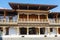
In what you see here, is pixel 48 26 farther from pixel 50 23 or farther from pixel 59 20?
pixel 59 20

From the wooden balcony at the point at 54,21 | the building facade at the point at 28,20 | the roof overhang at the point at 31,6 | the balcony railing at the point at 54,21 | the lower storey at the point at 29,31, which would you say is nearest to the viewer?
the roof overhang at the point at 31,6

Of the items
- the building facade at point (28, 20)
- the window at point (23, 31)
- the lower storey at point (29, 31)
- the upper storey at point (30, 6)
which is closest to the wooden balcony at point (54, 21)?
the building facade at point (28, 20)

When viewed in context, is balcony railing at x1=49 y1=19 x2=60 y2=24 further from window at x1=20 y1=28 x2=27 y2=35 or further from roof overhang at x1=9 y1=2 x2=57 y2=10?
window at x1=20 y1=28 x2=27 y2=35

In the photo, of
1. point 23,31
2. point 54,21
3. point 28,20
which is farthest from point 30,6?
point 54,21

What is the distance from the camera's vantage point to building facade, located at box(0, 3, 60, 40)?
1232 inches

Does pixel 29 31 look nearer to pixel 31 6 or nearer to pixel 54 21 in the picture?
pixel 31 6

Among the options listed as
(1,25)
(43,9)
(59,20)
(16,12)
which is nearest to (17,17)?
(16,12)

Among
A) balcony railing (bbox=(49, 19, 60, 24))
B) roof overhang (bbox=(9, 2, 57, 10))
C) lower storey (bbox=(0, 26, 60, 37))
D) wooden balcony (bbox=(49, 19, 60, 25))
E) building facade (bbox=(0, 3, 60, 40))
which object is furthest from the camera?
balcony railing (bbox=(49, 19, 60, 24))

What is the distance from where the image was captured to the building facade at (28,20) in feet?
103

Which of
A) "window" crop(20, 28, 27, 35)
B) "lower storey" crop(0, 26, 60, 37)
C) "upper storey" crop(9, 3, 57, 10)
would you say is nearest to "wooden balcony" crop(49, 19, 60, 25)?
"lower storey" crop(0, 26, 60, 37)

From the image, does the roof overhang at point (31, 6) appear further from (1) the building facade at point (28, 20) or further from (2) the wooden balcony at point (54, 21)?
(2) the wooden balcony at point (54, 21)

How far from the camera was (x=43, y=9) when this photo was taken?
34594mm

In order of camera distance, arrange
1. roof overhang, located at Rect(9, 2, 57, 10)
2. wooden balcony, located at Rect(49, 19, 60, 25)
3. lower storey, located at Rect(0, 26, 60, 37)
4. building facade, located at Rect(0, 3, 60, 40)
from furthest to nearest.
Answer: wooden balcony, located at Rect(49, 19, 60, 25) < lower storey, located at Rect(0, 26, 60, 37) < building facade, located at Rect(0, 3, 60, 40) < roof overhang, located at Rect(9, 2, 57, 10)

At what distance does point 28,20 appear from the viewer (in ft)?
105
